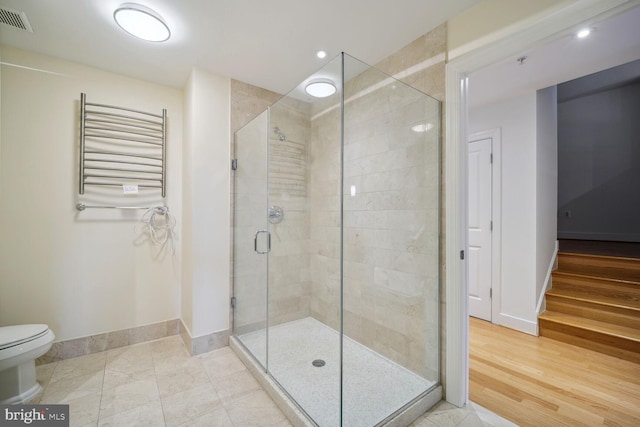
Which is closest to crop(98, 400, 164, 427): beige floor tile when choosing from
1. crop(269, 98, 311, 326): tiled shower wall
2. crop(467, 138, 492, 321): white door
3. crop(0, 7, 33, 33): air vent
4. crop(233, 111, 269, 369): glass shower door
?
crop(233, 111, 269, 369): glass shower door

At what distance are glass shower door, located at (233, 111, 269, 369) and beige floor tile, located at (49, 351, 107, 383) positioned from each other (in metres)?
1.02

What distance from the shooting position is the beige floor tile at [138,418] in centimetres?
148


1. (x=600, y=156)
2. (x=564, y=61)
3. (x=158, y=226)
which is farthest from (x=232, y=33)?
(x=600, y=156)

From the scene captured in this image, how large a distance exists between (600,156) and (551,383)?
4.50m

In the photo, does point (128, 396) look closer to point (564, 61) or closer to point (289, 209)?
point (289, 209)

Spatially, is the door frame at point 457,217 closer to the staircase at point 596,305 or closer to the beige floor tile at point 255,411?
the beige floor tile at point 255,411

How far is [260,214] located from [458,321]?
1.65 metres

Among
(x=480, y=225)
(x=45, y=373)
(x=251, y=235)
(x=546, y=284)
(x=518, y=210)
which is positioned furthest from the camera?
(x=480, y=225)

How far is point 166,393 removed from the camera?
1750 mm

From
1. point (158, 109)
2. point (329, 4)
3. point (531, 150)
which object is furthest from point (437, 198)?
point (158, 109)

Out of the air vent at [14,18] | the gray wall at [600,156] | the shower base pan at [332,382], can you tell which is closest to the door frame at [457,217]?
the shower base pan at [332,382]

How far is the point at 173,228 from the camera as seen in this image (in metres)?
2.59

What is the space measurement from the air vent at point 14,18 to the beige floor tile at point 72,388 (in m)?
2.37

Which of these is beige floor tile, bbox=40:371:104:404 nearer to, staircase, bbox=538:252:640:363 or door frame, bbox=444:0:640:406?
door frame, bbox=444:0:640:406
